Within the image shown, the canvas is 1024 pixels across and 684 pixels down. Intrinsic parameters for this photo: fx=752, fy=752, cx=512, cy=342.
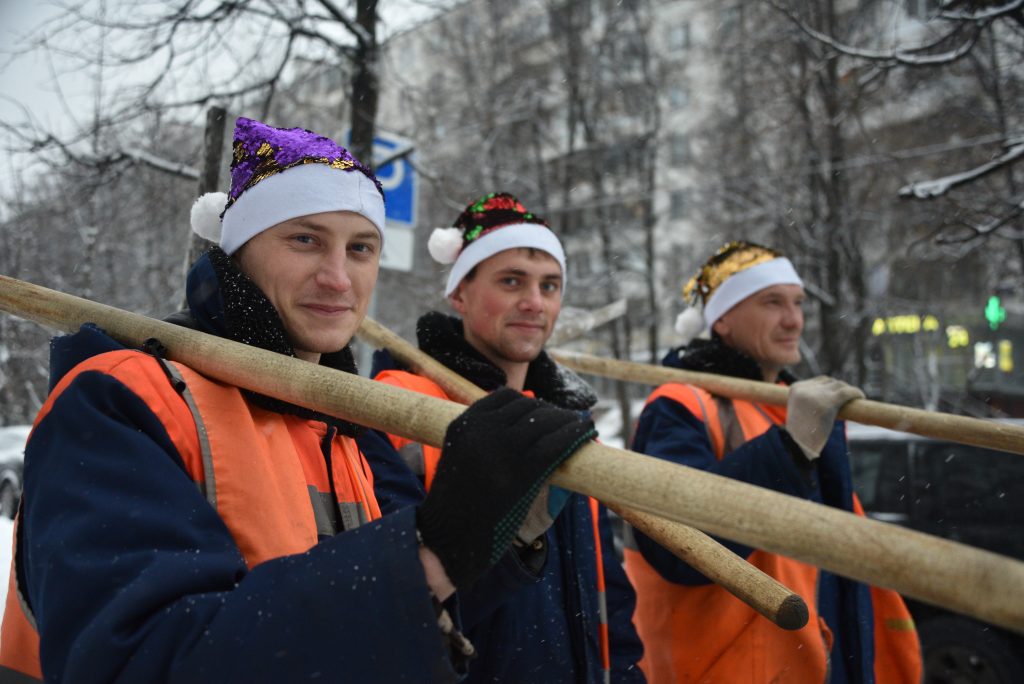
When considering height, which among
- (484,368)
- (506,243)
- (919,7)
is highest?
(919,7)

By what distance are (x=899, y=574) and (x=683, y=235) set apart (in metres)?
23.8

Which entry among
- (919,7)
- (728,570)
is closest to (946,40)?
(919,7)

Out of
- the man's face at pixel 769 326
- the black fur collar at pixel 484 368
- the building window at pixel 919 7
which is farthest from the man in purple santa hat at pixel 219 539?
the building window at pixel 919 7

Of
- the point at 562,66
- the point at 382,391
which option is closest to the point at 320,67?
the point at 382,391

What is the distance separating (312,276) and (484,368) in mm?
943

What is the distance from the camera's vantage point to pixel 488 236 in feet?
8.63

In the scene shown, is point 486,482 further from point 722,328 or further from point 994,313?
point 994,313

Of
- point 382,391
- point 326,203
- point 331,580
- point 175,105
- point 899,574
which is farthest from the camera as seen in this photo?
point 175,105

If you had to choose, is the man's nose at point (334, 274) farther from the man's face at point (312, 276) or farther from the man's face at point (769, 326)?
the man's face at point (769, 326)

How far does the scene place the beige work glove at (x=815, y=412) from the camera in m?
2.33

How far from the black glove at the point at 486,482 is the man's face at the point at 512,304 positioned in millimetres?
1394

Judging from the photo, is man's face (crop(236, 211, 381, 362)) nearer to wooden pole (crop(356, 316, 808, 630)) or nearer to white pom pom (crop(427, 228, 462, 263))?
wooden pole (crop(356, 316, 808, 630))

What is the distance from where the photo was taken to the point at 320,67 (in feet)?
21.1

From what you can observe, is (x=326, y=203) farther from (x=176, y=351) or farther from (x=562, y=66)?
(x=562, y=66)
